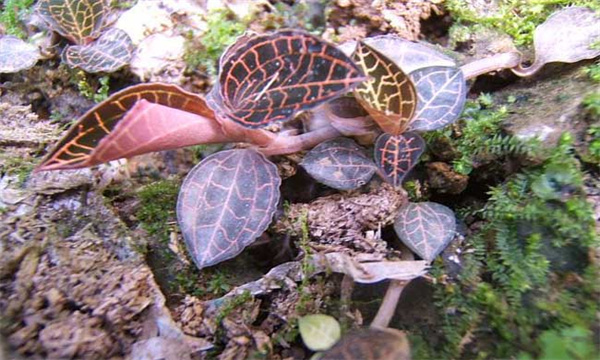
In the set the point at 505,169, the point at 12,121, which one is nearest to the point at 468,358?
the point at 505,169

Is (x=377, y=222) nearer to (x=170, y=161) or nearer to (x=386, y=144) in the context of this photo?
(x=386, y=144)

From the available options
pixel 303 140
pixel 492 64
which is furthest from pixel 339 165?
pixel 492 64

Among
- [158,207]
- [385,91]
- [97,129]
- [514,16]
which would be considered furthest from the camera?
[514,16]

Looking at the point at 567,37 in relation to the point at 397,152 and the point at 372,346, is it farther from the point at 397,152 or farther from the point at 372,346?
the point at 372,346

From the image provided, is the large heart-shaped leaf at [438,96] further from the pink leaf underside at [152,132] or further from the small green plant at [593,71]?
the pink leaf underside at [152,132]

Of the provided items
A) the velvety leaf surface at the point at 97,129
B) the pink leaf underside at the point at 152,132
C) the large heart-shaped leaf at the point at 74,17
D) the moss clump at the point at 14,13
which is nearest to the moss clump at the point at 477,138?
the pink leaf underside at the point at 152,132

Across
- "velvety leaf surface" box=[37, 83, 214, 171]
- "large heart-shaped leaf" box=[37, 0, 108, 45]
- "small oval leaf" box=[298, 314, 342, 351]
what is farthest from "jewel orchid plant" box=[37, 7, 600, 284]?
"large heart-shaped leaf" box=[37, 0, 108, 45]

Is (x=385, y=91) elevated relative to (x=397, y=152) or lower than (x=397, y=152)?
elevated
